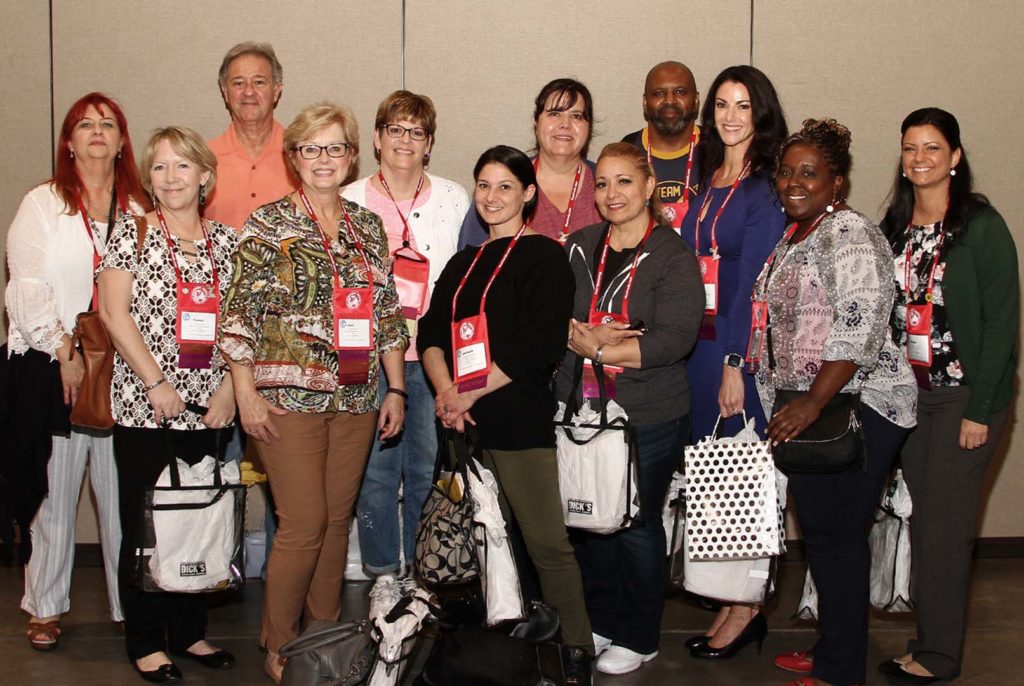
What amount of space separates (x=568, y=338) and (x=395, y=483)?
128cm

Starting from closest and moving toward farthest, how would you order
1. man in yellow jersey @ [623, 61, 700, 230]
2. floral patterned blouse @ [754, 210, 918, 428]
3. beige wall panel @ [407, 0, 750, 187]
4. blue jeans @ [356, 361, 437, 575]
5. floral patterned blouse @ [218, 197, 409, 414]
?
floral patterned blouse @ [754, 210, 918, 428] < floral patterned blouse @ [218, 197, 409, 414] < man in yellow jersey @ [623, 61, 700, 230] < blue jeans @ [356, 361, 437, 575] < beige wall panel @ [407, 0, 750, 187]

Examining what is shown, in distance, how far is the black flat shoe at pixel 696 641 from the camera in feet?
11.9

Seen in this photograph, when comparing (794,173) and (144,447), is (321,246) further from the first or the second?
(794,173)

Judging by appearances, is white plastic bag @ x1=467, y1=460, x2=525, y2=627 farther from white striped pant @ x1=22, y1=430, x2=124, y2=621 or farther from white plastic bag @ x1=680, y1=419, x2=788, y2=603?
white striped pant @ x1=22, y1=430, x2=124, y2=621

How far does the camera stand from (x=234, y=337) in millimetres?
2990

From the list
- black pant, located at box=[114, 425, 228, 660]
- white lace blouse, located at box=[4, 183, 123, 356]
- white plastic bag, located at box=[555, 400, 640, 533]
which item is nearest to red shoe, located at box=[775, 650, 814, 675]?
white plastic bag, located at box=[555, 400, 640, 533]

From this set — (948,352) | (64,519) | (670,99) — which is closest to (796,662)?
(948,352)

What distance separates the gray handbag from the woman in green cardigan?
70.8 inches

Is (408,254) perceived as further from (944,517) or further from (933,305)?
(944,517)

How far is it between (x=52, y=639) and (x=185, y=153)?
1.90 metres

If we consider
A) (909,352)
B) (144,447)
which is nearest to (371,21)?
(144,447)

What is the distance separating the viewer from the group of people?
120 inches

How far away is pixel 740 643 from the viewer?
361cm

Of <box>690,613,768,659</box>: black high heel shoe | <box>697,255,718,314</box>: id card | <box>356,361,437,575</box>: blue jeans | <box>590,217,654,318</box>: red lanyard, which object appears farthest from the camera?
<box>356,361,437,575</box>: blue jeans
